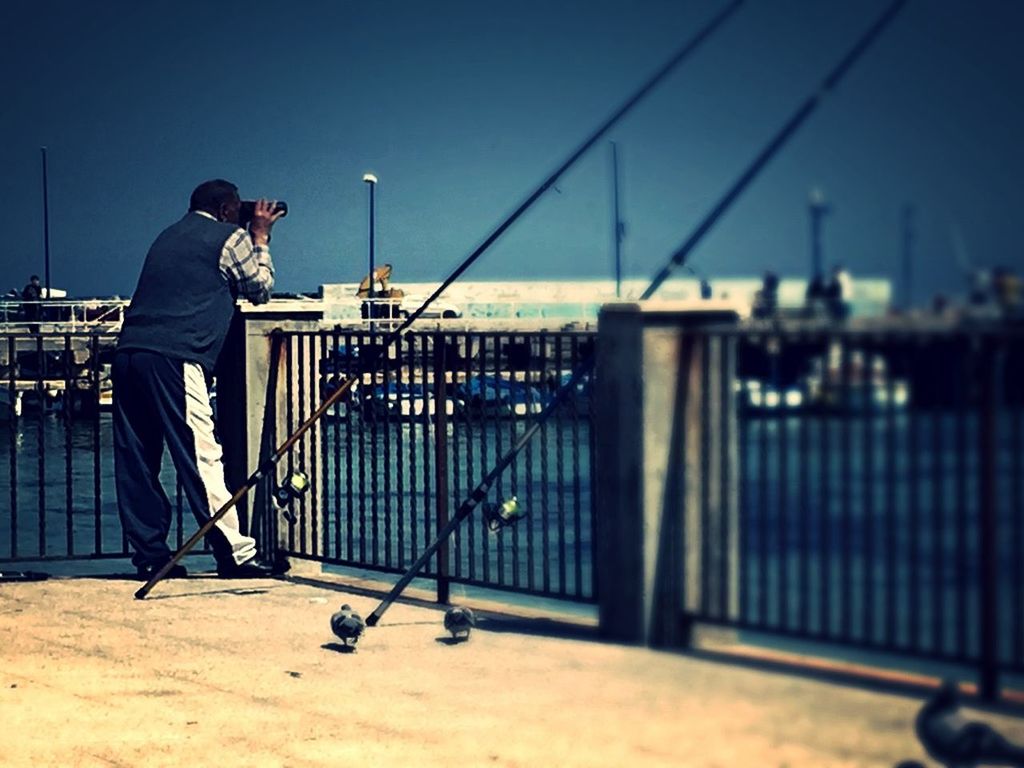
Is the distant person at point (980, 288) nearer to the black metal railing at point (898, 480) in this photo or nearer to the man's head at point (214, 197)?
the black metal railing at point (898, 480)

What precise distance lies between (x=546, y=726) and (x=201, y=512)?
3.88 metres

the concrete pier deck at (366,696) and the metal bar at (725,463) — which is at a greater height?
the metal bar at (725,463)

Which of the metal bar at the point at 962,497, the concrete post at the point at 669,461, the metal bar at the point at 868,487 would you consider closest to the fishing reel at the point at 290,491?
the concrete post at the point at 669,461

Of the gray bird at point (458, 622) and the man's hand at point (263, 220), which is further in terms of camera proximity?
the man's hand at point (263, 220)

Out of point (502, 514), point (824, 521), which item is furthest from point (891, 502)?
point (502, 514)

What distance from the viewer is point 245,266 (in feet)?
25.8

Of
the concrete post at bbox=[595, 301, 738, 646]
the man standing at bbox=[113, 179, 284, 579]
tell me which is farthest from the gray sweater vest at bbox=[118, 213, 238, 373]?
the concrete post at bbox=[595, 301, 738, 646]

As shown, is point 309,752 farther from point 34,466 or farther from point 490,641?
point 34,466

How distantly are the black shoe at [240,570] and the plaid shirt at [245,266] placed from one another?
49.9 inches

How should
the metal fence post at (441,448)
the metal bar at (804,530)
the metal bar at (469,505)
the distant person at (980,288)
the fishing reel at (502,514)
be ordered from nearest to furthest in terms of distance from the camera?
the distant person at (980,288) < the metal bar at (804,530) < the metal bar at (469,505) < the fishing reel at (502,514) < the metal fence post at (441,448)

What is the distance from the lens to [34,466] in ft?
95.0

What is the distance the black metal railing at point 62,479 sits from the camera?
8.75 meters

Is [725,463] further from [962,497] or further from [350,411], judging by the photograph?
[350,411]

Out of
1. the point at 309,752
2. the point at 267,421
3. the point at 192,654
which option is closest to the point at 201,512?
the point at 267,421
